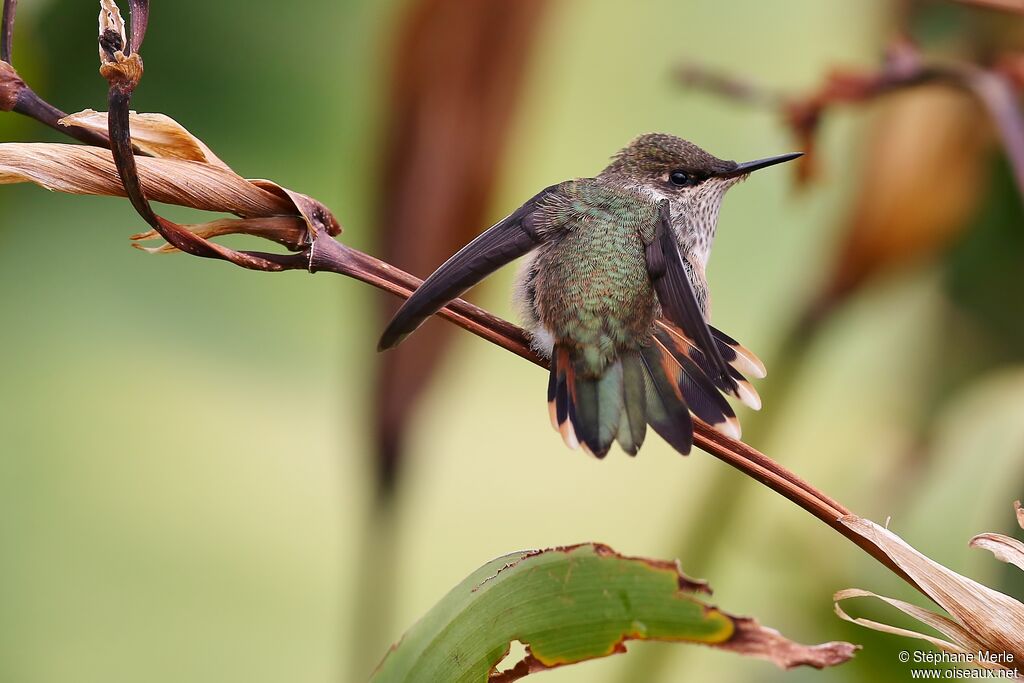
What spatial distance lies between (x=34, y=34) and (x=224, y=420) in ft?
2.28

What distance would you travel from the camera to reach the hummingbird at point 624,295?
2.27 ft

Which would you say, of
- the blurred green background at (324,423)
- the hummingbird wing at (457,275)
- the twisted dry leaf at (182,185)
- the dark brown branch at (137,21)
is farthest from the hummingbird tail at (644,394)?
the blurred green background at (324,423)

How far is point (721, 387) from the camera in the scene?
765 millimetres

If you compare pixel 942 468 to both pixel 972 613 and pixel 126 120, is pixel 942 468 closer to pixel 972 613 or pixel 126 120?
pixel 972 613

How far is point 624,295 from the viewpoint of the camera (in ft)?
3.02

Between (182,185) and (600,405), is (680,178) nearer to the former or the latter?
(600,405)

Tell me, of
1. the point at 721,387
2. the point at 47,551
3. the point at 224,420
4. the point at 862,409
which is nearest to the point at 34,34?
the point at 224,420

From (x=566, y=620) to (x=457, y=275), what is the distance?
0.23 meters

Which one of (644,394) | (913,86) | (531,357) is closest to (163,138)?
(531,357)

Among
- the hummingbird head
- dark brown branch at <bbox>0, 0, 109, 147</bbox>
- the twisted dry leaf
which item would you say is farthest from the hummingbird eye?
dark brown branch at <bbox>0, 0, 109, 147</bbox>

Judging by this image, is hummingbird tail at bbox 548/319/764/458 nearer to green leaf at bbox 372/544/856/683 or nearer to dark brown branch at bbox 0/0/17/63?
green leaf at bbox 372/544/856/683

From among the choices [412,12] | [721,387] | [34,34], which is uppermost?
[412,12]

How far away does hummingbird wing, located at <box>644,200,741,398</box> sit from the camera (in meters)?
0.64

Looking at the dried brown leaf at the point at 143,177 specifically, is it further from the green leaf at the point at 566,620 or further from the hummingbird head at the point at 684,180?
Result: the hummingbird head at the point at 684,180
